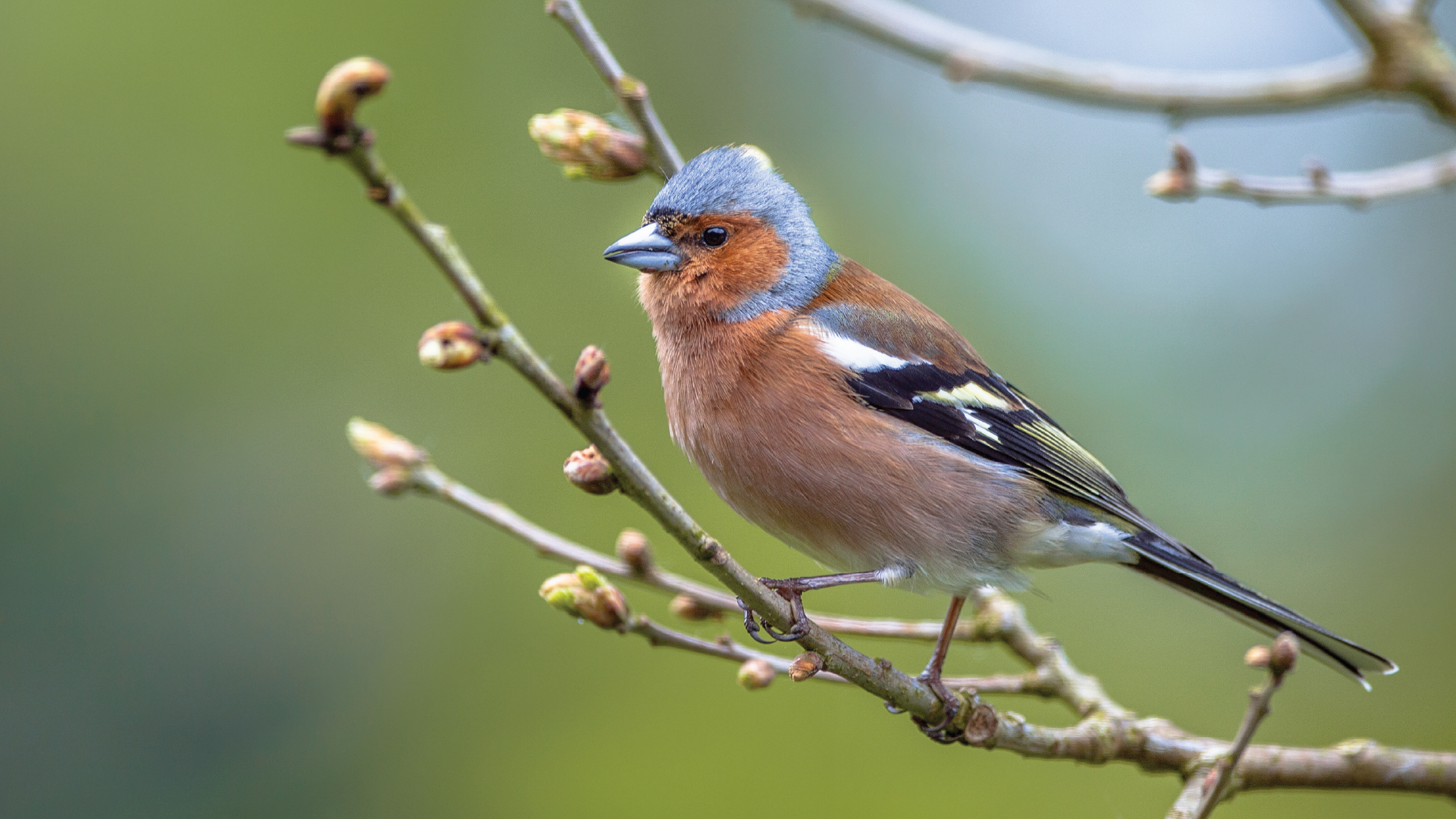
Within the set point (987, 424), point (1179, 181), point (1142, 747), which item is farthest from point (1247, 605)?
point (1179, 181)

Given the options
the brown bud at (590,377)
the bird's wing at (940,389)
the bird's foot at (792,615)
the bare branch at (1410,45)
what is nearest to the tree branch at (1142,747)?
the bird's foot at (792,615)

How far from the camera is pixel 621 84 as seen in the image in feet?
10.4

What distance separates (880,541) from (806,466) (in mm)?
370

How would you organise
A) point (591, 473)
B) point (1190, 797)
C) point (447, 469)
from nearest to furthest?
point (591, 473) < point (1190, 797) < point (447, 469)

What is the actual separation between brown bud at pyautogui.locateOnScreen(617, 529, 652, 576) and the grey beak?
100 cm

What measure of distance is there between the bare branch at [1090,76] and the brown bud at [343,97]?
2298mm

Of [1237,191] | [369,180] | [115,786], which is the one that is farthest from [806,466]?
[115,786]

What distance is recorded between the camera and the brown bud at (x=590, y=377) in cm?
192

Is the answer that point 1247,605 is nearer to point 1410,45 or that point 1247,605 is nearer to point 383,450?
point 1410,45

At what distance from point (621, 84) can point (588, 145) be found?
0.21m

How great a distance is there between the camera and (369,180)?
168cm

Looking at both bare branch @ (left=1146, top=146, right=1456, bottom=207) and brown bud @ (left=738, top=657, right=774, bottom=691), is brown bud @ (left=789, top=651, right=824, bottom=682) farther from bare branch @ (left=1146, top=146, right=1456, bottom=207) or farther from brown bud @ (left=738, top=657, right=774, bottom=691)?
bare branch @ (left=1146, top=146, right=1456, bottom=207)

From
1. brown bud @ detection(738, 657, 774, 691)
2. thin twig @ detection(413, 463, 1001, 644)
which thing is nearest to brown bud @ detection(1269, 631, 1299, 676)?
thin twig @ detection(413, 463, 1001, 644)

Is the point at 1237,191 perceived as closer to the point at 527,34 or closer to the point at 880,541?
the point at 880,541
